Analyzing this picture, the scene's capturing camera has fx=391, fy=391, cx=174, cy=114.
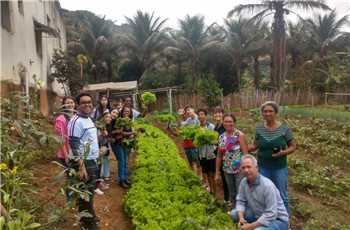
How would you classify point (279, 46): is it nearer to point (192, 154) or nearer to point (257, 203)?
point (192, 154)

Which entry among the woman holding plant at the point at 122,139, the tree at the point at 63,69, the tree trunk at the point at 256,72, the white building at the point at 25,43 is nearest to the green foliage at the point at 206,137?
the woman holding plant at the point at 122,139

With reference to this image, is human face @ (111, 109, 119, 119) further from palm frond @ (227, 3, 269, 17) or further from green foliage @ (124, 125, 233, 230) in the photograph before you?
palm frond @ (227, 3, 269, 17)

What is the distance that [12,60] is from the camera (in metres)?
10.9

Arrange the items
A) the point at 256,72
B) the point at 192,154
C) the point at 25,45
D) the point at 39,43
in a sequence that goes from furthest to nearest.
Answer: the point at 256,72, the point at 39,43, the point at 25,45, the point at 192,154

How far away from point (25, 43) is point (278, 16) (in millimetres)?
20691

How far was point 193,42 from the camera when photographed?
3325cm

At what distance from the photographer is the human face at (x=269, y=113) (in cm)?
508

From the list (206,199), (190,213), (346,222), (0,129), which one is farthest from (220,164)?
(0,129)

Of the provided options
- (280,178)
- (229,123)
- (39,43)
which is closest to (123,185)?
(229,123)

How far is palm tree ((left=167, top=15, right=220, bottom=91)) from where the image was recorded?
3234cm

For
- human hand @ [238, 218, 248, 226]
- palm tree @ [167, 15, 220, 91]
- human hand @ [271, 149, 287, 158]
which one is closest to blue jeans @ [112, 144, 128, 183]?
human hand @ [271, 149, 287, 158]

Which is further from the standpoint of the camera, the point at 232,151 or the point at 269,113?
the point at 232,151

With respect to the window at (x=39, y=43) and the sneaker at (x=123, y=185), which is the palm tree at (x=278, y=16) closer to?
the window at (x=39, y=43)

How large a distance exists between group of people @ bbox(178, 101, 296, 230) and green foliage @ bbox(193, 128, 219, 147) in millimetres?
290
